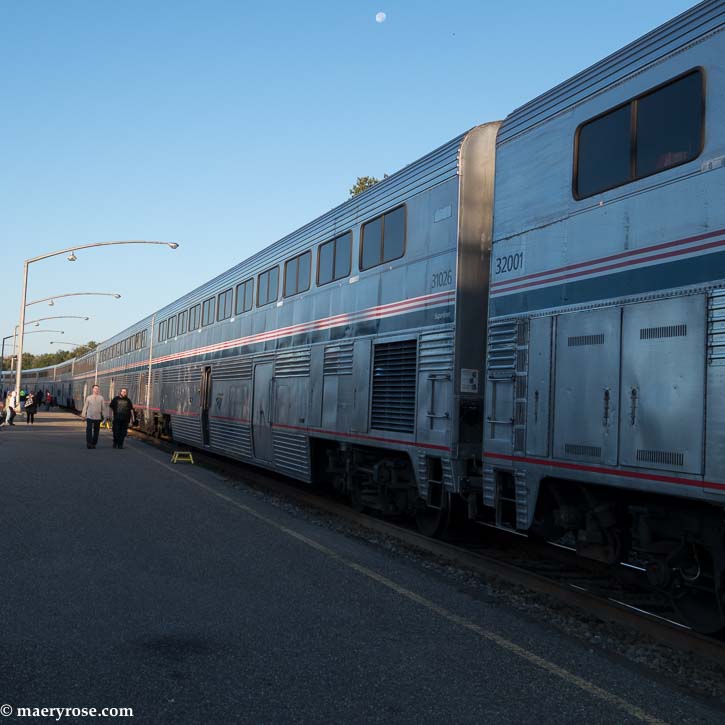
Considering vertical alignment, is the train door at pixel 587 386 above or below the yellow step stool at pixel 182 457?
above

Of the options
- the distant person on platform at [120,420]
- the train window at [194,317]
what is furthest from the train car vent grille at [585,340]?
the distant person on platform at [120,420]

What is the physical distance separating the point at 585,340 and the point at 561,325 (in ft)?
1.11

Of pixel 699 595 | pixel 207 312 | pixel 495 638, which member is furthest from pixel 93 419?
pixel 699 595

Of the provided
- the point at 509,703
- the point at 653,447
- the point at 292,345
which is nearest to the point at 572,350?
the point at 653,447

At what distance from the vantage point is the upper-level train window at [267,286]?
13344 millimetres

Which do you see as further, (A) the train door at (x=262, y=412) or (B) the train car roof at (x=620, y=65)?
(A) the train door at (x=262, y=412)

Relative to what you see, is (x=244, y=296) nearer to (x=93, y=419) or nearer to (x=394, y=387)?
(x=93, y=419)

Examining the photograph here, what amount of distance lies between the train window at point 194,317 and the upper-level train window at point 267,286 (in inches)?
202

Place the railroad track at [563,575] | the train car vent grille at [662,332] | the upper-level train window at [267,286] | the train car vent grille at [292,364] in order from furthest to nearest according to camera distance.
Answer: the upper-level train window at [267,286]
the train car vent grille at [292,364]
the railroad track at [563,575]
the train car vent grille at [662,332]

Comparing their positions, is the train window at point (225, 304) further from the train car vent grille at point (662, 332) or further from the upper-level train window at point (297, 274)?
the train car vent grille at point (662, 332)

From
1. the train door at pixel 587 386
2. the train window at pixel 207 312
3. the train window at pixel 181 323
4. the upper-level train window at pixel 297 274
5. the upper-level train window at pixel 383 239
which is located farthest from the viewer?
the train window at pixel 181 323

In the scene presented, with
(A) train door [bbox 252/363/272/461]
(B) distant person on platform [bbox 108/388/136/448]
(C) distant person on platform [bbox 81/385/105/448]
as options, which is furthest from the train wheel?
(B) distant person on platform [bbox 108/388/136/448]

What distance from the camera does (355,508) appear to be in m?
10.4

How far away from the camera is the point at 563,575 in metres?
7.19
